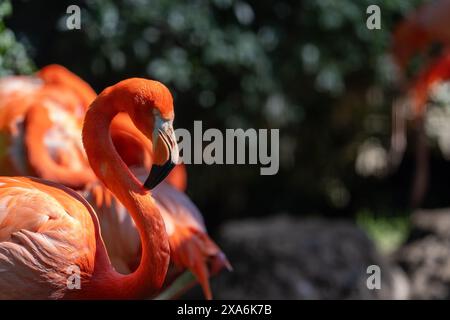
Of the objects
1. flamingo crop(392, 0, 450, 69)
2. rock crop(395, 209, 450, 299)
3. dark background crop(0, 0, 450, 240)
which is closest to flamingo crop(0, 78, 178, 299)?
dark background crop(0, 0, 450, 240)

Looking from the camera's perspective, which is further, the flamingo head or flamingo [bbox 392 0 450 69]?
flamingo [bbox 392 0 450 69]

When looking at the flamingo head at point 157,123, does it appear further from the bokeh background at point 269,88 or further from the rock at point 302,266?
the rock at point 302,266

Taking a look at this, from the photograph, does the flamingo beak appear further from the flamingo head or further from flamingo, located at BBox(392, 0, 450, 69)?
flamingo, located at BBox(392, 0, 450, 69)

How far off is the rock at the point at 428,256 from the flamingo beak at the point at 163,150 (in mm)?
2654

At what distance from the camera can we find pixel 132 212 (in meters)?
2.30

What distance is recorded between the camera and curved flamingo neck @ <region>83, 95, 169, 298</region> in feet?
7.47

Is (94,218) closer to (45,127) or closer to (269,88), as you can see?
(45,127)

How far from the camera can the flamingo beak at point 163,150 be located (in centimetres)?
215

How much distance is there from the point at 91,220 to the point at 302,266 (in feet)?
6.58

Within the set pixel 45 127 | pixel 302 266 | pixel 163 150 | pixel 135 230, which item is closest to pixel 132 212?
pixel 163 150

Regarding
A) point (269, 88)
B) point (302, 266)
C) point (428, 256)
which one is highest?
point (269, 88)

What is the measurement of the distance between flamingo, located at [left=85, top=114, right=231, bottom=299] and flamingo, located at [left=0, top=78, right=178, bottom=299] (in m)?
0.39
